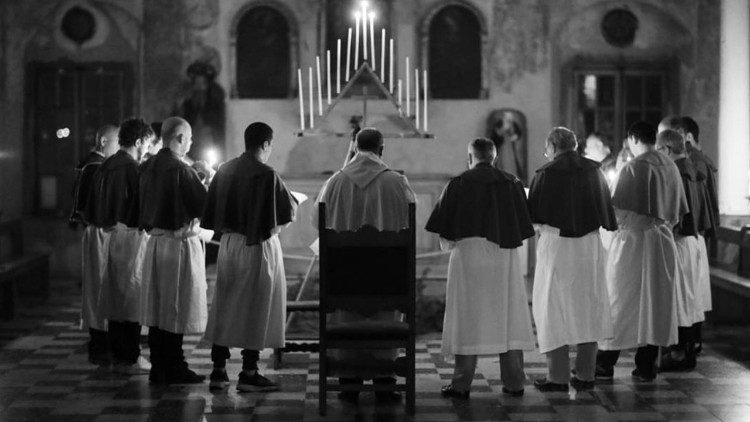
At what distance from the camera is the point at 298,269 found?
11430 millimetres

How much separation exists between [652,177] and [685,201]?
0.42 meters

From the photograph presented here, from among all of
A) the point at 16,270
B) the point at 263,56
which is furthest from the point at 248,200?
the point at 263,56

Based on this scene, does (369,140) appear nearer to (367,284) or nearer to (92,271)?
(367,284)

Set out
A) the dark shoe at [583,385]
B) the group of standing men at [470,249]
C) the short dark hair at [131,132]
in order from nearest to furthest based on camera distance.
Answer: the group of standing men at [470,249], the dark shoe at [583,385], the short dark hair at [131,132]

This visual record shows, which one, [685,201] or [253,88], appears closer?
[685,201]

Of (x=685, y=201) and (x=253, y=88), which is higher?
(x=253, y=88)

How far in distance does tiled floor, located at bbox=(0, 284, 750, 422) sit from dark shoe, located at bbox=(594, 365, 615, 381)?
93 millimetres

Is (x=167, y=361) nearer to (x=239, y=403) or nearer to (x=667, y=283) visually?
(x=239, y=403)

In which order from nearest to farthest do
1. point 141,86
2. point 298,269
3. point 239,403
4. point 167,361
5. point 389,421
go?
point 389,421
point 239,403
point 167,361
point 298,269
point 141,86

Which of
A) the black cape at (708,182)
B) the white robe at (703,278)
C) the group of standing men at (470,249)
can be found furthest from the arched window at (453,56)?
the group of standing men at (470,249)

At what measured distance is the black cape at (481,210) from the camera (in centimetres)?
729

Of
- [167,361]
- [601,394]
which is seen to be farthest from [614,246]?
[167,361]

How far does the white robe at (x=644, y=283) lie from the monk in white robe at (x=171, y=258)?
2.76 metres

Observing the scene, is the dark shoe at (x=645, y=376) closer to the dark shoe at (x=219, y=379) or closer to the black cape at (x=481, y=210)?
the black cape at (x=481, y=210)
